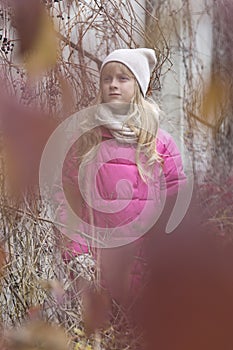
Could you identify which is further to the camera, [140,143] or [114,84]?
[114,84]

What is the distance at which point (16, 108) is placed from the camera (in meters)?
0.41

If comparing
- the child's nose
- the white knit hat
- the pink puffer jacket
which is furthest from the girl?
the white knit hat

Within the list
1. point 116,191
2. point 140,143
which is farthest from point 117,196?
point 140,143

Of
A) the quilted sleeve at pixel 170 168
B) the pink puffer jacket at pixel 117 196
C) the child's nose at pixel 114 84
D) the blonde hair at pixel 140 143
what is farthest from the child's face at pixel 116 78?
the pink puffer jacket at pixel 117 196

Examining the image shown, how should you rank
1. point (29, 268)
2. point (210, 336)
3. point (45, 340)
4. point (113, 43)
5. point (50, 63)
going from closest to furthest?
point (210, 336)
point (50, 63)
point (45, 340)
point (29, 268)
point (113, 43)

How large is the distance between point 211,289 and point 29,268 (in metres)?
1.06

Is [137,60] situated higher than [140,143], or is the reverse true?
[137,60]


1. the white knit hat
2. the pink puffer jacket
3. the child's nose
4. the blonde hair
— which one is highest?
the white knit hat

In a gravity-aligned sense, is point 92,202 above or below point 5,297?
above

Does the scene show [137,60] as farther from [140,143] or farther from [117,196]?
[117,196]

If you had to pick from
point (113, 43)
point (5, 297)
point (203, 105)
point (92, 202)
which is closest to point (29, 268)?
point (5, 297)

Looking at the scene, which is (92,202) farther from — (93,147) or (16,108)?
(16,108)

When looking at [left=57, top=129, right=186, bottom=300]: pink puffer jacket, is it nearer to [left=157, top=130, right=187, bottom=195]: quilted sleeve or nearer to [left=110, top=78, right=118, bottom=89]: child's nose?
[left=157, top=130, right=187, bottom=195]: quilted sleeve

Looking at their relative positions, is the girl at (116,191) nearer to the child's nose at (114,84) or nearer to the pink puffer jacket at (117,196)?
the pink puffer jacket at (117,196)
